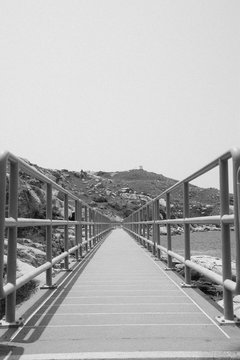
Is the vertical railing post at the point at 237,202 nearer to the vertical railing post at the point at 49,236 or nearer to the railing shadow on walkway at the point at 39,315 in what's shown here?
the railing shadow on walkway at the point at 39,315

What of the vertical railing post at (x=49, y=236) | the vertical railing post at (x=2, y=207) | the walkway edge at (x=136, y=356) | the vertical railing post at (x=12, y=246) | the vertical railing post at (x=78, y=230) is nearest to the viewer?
the walkway edge at (x=136, y=356)

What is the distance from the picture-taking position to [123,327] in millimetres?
3129

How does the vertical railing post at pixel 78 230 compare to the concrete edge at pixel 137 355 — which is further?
the vertical railing post at pixel 78 230

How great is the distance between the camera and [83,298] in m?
4.31

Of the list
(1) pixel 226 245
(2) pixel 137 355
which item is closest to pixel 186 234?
(1) pixel 226 245

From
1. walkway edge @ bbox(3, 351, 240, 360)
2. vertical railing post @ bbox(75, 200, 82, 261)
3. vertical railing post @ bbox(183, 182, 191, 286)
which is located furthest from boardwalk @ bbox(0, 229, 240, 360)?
vertical railing post @ bbox(75, 200, 82, 261)

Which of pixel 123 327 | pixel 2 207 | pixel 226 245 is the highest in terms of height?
pixel 2 207

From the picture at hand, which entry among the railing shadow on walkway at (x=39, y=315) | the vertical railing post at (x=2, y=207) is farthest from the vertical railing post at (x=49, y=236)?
the vertical railing post at (x=2, y=207)

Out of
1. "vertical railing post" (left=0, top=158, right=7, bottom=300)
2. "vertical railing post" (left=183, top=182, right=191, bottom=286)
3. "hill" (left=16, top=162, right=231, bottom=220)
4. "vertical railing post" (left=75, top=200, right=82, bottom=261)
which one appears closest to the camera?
"vertical railing post" (left=0, top=158, right=7, bottom=300)

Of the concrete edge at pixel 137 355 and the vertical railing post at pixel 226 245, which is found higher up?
the vertical railing post at pixel 226 245

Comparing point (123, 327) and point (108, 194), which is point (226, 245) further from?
point (108, 194)

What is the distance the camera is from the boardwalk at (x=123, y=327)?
2.53 m

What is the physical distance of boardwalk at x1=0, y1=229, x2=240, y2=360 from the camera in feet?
Result: 8.29

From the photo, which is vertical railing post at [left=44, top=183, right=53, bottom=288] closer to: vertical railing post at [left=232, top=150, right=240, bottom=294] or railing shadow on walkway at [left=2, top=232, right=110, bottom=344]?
railing shadow on walkway at [left=2, top=232, right=110, bottom=344]
